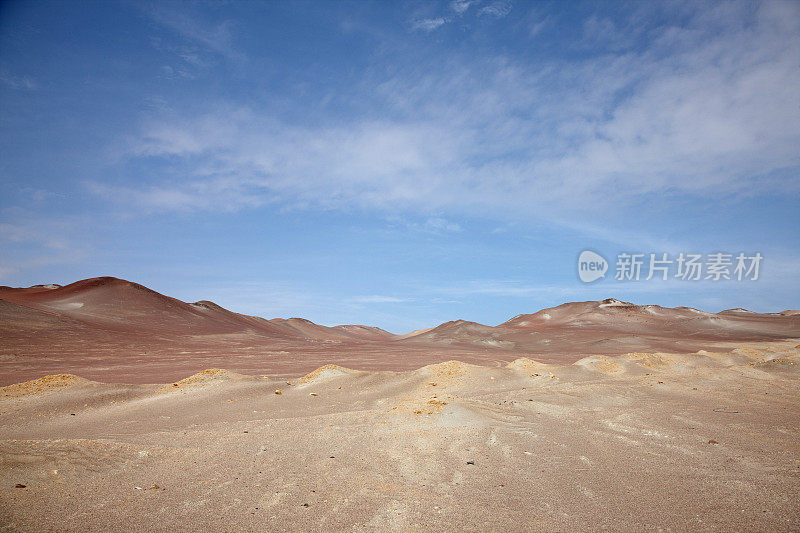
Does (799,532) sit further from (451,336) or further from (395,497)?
(451,336)

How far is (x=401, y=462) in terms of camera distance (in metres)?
5.38

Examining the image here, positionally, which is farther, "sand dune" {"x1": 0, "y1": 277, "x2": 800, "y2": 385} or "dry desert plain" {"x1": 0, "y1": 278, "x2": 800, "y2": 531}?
"sand dune" {"x1": 0, "y1": 277, "x2": 800, "y2": 385}

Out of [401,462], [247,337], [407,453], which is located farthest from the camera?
[247,337]

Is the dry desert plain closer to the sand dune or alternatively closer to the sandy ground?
the sandy ground

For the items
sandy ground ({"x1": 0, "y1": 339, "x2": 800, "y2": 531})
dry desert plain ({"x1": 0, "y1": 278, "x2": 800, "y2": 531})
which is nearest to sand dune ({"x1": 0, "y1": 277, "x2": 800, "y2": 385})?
dry desert plain ({"x1": 0, "y1": 278, "x2": 800, "y2": 531})

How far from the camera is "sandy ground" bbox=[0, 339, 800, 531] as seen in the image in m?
3.89

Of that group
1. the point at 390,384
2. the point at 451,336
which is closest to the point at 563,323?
the point at 451,336

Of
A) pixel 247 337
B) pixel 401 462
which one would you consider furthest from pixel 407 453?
A: pixel 247 337

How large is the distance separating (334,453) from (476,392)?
20.5ft

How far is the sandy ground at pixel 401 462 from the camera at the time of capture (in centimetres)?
389

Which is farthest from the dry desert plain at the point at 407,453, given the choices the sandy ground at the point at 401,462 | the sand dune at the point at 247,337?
the sand dune at the point at 247,337

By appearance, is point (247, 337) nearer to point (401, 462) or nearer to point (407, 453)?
point (407, 453)

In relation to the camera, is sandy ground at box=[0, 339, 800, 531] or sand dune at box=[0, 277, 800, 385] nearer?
sandy ground at box=[0, 339, 800, 531]

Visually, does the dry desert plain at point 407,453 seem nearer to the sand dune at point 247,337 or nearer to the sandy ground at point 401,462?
the sandy ground at point 401,462
